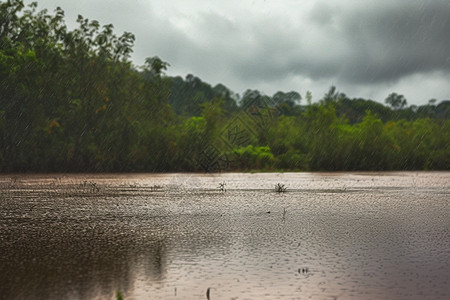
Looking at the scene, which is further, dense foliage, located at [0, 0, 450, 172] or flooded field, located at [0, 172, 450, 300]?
dense foliage, located at [0, 0, 450, 172]

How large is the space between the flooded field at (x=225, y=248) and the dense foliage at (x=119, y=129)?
14.9 m

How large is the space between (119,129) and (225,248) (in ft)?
74.3

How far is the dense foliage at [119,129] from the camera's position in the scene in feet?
89.5

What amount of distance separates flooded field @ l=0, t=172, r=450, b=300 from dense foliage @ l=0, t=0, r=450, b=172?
14943 millimetres

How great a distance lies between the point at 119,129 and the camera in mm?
28562

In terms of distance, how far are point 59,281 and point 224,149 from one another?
25.1 meters

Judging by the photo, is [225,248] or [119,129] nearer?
[225,248]

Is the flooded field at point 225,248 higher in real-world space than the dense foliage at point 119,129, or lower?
lower

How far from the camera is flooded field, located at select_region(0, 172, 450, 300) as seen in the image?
15.5ft

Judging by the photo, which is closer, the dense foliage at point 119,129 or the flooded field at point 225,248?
the flooded field at point 225,248

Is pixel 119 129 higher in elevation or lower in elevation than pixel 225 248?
higher

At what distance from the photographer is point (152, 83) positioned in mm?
31922

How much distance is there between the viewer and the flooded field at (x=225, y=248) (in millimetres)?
4715

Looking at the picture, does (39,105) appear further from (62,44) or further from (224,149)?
(224,149)
